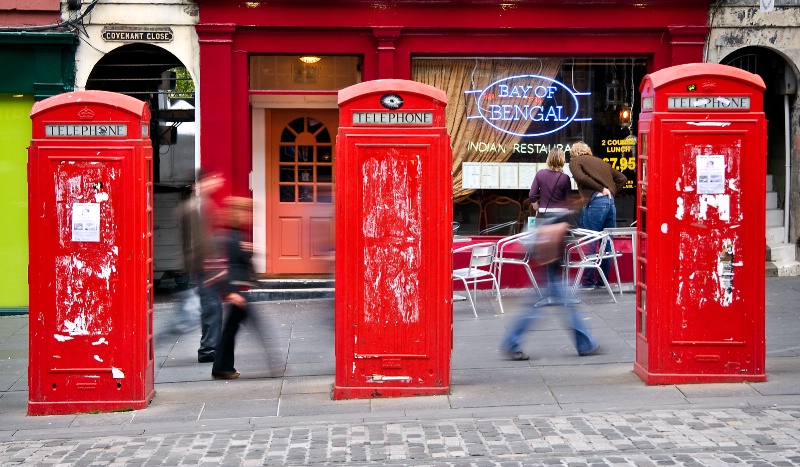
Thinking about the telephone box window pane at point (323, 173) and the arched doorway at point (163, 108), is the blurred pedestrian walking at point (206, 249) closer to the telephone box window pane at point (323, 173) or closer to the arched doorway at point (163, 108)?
the arched doorway at point (163, 108)

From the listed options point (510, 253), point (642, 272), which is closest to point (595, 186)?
point (510, 253)

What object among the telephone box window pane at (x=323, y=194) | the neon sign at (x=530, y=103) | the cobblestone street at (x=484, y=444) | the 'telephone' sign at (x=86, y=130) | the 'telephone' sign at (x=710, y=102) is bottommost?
the cobblestone street at (x=484, y=444)

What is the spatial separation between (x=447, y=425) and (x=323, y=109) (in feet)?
24.2

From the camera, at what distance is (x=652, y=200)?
8.51 m

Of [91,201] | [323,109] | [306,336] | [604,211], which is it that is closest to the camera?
[91,201]

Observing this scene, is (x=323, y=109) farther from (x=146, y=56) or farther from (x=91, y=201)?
(x=91, y=201)

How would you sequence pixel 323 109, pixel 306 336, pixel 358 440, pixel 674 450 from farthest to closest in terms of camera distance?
1. pixel 323 109
2. pixel 306 336
3. pixel 358 440
4. pixel 674 450

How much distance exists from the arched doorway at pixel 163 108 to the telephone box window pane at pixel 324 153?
1.58 meters

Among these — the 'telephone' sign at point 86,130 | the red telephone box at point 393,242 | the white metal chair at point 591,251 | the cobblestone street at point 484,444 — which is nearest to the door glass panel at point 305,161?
the white metal chair at point 591,251

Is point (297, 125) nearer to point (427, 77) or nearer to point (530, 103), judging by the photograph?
point (427, 77)

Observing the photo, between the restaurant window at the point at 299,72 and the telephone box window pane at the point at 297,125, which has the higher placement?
the restaurant window at the point at 299,72

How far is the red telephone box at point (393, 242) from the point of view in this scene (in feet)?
27.2

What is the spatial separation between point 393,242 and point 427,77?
5955 millimetres

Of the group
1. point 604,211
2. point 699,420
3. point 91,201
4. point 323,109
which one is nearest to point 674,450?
point 699,420
